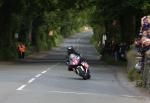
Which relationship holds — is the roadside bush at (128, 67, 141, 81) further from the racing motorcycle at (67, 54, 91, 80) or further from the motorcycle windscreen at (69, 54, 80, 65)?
the motorcycle windscreen at (69, 54, 80, 65)

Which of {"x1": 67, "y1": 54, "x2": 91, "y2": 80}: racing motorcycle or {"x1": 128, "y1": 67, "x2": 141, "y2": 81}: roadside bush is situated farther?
{"x1": 67, "y1": 54, "x2": 91, "y2": 80}: racing motorcycle

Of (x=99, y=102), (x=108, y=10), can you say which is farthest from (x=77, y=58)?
(x=108, y=10)

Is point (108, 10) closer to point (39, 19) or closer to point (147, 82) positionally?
point (147, 82)

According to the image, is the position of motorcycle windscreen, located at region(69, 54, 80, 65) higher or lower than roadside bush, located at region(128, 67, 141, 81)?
higher

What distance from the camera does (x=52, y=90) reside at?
18797mm

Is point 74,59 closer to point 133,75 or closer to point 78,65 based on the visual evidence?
point 78,65

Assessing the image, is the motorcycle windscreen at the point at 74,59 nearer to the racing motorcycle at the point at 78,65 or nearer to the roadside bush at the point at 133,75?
the racing motorcycle at the point at 78,65

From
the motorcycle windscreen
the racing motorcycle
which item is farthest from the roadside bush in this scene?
the motorcycle windscreen

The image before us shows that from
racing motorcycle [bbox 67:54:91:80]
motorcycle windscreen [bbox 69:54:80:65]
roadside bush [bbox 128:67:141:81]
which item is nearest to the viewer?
roadside bush [bbox 128:67:141:81]

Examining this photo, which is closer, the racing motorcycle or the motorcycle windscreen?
the racing motorcycle

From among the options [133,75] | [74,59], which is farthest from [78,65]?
[133,75]

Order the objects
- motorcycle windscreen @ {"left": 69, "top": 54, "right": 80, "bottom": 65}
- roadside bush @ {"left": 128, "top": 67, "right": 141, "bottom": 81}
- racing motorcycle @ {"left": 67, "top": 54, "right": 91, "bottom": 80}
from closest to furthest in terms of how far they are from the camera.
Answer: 1. roadside bush @ {"left": 128, "top": 67, "right": 141, "bottom": 81}
2. racing motorcycle @ {"left": 67, "top": 54, "right": 91, "bottom": 80}
3. motorcycle windscreen @ {"left": 69, "top": 54, "right": 80, "bottom": 65}

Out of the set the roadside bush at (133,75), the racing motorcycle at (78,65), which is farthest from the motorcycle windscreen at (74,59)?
the roadside bush at (133,75)

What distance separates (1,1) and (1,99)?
1140 inches
